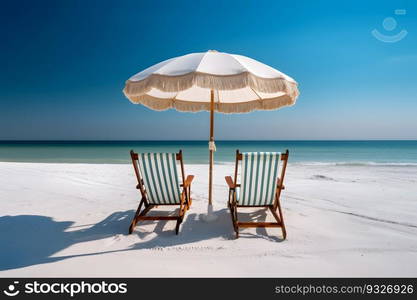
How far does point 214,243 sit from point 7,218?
326 cm

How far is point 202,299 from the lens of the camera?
1.84m

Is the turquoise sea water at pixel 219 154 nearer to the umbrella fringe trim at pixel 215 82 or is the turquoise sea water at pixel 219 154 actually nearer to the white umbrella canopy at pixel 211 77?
the white umbrella canopy at pixel 211 77

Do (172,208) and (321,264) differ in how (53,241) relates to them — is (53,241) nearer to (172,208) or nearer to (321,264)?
(172,208)

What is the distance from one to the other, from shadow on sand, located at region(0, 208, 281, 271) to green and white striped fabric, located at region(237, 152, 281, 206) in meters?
0.46

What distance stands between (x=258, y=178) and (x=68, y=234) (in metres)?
2.61

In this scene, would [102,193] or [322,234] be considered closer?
[322,234]

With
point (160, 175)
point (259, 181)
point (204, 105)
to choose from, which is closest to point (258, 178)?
point (259, 181)

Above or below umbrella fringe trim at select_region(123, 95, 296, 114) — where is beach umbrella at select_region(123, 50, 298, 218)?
above

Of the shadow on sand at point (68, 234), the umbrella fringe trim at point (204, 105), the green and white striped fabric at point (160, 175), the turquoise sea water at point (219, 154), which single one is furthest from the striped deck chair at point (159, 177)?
the turquoise sea water at point (219, 154)

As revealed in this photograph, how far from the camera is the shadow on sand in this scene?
2379mm

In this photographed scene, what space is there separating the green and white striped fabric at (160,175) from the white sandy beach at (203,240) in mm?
484

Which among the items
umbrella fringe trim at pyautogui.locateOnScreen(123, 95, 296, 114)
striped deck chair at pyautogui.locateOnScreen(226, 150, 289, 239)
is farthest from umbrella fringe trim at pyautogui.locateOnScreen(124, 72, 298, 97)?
umbrella fringe trim at pyautogui.locateOnScreen(123, 95, 296, 114)

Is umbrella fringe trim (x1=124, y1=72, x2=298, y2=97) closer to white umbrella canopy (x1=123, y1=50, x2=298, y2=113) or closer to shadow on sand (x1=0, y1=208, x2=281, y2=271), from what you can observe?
white umbrella canopy (x1=123, y1=50, x2=298, y2=113)

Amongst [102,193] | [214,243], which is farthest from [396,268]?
[102,193]
